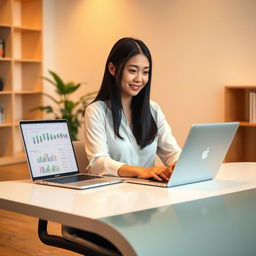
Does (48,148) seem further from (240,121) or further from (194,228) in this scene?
(240,121)

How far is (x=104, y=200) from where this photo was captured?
1.75m

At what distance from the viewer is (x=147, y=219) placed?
152cm

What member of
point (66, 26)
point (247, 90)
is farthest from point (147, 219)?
point (66, 26)

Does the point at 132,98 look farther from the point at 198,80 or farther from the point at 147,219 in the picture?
the point at 198,80

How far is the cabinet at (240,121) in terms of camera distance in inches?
221

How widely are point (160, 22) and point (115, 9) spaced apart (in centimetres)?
73

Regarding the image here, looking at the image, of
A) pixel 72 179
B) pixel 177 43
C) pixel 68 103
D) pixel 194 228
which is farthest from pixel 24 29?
pixel 194 228

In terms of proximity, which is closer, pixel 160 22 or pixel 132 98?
pixel 132 98

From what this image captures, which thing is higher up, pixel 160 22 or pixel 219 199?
pixel 160 22

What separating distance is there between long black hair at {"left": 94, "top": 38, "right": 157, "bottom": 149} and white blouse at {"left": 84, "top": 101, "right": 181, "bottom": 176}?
32 mm

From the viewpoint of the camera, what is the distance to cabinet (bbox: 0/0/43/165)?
22.6 feet

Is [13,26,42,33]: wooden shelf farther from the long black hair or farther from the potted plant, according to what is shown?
the long black hair

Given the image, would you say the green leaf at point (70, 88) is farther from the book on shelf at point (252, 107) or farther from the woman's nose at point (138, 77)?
the woman's nose at point (138, 77)

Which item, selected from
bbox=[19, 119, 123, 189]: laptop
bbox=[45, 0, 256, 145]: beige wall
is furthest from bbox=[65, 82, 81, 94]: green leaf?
bbox=[19, 119, 123, 189]: laptop
